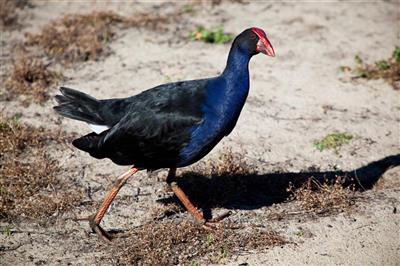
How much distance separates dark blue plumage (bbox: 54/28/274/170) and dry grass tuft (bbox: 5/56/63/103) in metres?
2.35

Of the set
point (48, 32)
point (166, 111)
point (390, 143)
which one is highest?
point (166, 111)

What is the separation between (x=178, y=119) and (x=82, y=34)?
408 centimetres

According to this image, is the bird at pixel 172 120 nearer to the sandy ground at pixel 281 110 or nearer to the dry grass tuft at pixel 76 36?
the sandy ground at pixel 281 110

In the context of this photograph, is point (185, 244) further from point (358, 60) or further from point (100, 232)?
point (358, 60)

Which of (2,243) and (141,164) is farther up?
(141,164)

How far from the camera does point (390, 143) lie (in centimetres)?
673

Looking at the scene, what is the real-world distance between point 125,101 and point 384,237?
8.00 feet

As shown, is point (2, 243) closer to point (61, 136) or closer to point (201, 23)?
point (61, 136)

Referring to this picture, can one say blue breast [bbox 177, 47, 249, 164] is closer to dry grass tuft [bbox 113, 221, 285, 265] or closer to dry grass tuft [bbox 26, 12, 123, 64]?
dry grass tuft [bbox 113, 221, 285, 265]

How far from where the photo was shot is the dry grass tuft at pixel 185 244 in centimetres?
471

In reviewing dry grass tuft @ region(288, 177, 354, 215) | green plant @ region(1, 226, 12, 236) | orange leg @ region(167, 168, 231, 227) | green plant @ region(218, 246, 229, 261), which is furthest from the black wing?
dry grass tuft @ region(288, 177, 354, 215)

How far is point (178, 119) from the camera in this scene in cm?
491

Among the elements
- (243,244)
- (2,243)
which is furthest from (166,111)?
(2,243)

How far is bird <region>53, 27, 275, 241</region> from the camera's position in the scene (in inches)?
193
